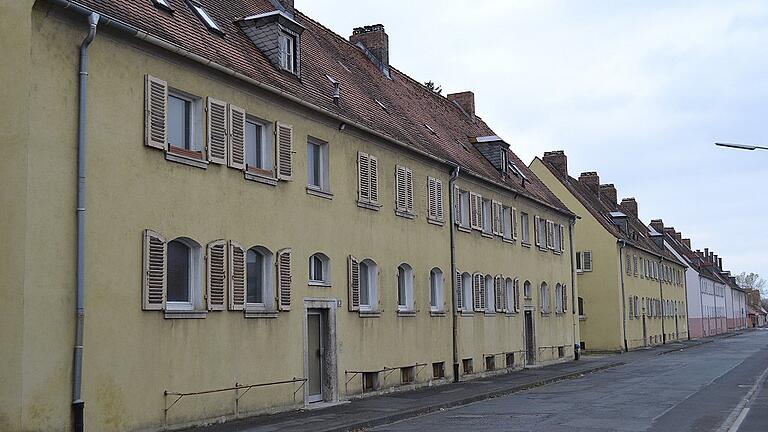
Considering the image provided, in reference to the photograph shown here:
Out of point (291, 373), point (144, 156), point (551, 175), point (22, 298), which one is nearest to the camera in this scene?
point (22, 298)

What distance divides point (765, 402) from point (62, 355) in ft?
50.6

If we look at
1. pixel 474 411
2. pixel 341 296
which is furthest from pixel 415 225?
pixel 474 411

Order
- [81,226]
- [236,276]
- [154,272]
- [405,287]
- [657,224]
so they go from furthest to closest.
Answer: [657,224], [405,287], [236,276], [154,272], [81,226]

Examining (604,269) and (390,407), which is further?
(604,269)

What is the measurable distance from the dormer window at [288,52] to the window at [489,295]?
41.3 feet

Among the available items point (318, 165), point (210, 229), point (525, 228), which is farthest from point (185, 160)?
Result: point (525, 228)

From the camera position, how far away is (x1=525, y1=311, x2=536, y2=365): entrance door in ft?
111

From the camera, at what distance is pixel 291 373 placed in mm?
18078

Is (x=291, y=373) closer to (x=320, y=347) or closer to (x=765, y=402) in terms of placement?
(x=320, y=347)

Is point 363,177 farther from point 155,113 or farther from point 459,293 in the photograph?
point 155,113

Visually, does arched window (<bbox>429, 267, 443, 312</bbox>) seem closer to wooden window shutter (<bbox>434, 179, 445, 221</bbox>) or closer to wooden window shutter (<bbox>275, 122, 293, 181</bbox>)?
wooden window shutter (<bbox>434, 179, 445, 221</bbox>)

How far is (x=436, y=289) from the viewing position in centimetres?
2597

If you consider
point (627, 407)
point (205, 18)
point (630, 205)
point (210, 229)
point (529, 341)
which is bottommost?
point (627, 407)

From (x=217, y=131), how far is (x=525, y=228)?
807 inches
